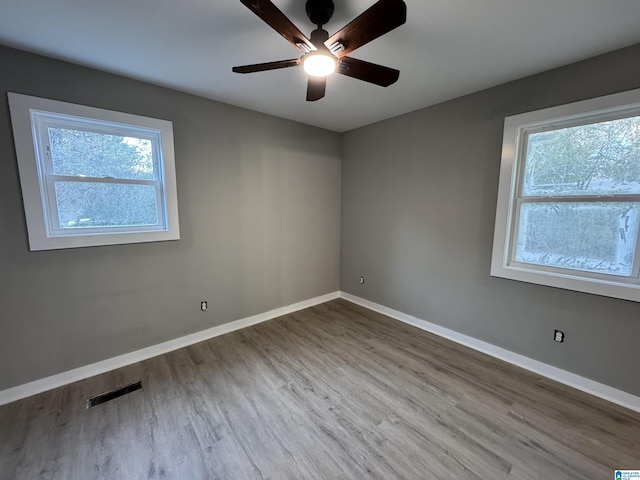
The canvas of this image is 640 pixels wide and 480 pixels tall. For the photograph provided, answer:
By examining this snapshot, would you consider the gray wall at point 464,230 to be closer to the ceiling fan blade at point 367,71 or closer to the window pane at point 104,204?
the ceiling fan blade at point 367,71

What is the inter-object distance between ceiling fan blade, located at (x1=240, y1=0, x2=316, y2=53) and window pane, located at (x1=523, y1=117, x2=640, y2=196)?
7.21 feet

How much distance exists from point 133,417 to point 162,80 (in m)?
2.75

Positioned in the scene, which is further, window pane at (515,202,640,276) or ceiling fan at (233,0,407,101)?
window pane at (515,202,640,276)

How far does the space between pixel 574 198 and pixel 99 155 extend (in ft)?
13.2

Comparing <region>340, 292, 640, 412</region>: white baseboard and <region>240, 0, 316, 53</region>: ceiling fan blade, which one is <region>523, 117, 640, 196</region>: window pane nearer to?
<region>340, 292, 640, 412</region>: white baseboard

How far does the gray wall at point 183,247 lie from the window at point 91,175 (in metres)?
0.08

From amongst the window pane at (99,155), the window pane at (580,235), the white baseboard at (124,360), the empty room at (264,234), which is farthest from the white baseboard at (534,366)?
the window pane at (99,155)

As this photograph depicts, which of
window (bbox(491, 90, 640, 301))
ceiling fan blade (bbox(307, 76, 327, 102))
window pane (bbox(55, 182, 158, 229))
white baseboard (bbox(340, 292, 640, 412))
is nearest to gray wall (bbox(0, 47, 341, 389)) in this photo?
window pane (bbox(55, 182, 158, 229))

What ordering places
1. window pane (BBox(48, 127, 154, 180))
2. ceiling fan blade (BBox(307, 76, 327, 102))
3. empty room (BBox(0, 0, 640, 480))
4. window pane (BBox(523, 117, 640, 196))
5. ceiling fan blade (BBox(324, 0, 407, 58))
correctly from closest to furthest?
ceiling fan blade (BBox(324, 0, 407, 58)), empty room (BBox(0, 0, 640, 480)), ceiling fan blade (BBox(307, 76, 327, 102)), window pane (BBox(523, 117, 640, 196)), window pane (BBox(48, 127, 154, 180))

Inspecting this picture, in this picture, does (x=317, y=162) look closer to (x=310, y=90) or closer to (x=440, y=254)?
(x=310, y=90)

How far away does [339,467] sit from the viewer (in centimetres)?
146

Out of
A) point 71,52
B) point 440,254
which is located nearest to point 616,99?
point 440,254

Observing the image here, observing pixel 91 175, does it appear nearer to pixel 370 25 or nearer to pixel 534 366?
pixel 370 25

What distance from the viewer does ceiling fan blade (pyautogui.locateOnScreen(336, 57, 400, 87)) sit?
1.53 metres
